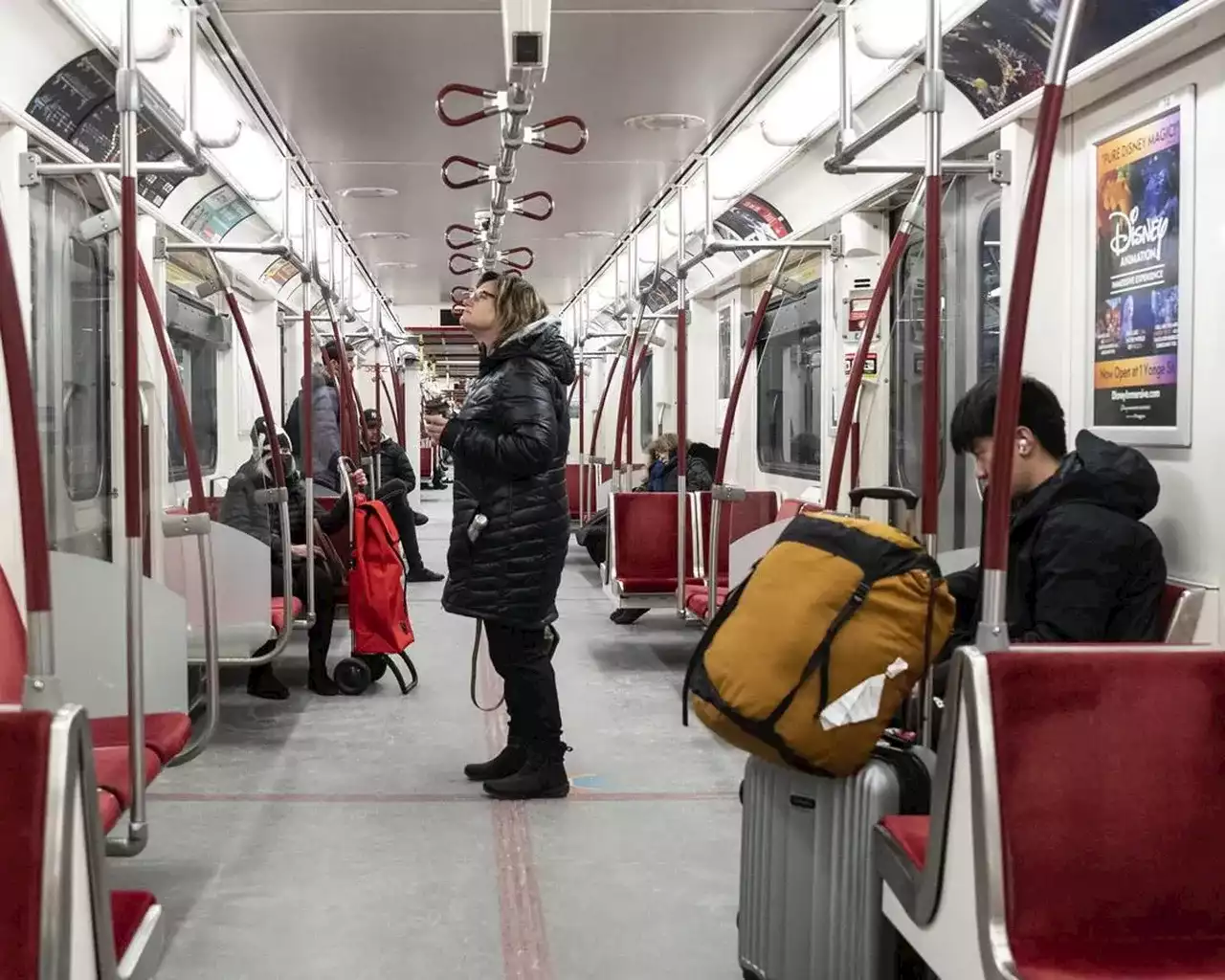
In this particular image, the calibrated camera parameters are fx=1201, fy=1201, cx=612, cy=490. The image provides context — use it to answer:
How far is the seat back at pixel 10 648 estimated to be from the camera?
2.73 m

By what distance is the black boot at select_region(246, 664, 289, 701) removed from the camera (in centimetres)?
552

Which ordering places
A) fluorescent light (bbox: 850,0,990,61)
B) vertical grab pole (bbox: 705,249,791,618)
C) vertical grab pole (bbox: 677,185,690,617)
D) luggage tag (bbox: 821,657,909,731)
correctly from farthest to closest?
vertical grab pole (bbox: 677,185,690,617) < vertical grab pole (bbox: 705,249,791,618) < fluorescent light (bbox: 850,0,990,61) < luggage tag (bbox: 821,657,909,731)

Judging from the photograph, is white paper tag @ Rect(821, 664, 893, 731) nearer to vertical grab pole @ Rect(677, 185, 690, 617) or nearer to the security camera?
the security camera

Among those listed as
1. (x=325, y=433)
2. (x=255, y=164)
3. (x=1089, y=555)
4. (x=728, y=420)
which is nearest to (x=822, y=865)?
(x=1089, y=555)

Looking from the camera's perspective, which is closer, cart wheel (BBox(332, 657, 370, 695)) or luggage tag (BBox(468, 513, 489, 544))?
luggage tag (BBox(468, 513, 489, 544))

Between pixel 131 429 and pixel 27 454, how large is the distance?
57 centimetres

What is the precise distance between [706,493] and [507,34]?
3.44 m

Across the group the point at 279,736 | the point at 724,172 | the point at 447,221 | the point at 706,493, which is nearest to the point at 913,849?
the point at 279,736

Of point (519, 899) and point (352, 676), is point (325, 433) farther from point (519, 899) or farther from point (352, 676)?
point (519, 899)

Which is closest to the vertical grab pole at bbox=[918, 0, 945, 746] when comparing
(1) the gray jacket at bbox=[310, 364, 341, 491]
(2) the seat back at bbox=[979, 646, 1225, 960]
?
(2) the seat back at bbox=[979, 646, 1225, 960]

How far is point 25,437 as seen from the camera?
5.71 feet

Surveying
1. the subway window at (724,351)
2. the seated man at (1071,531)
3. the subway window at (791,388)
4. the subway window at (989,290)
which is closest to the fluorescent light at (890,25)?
the subway window at (989,290)

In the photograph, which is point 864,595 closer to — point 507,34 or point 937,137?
point 937,137

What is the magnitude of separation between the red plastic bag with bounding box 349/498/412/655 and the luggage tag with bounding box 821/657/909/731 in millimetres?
3430
